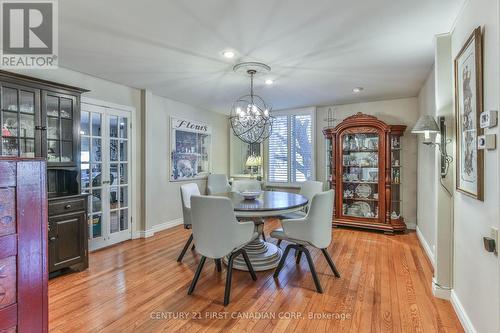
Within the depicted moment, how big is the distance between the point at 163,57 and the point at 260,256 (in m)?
2.55

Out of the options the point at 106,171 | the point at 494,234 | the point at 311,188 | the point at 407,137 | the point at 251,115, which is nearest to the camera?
the point at 494,234

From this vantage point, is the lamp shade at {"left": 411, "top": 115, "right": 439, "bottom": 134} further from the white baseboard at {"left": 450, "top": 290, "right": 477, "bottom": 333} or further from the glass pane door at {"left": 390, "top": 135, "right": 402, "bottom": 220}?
the glass pane door at {"left": 390, "top": 135, "right": 402, "bottom": 220}

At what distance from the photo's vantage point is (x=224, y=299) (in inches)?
95.8

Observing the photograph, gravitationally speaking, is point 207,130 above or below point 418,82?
below

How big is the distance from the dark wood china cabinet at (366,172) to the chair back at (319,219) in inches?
95.7

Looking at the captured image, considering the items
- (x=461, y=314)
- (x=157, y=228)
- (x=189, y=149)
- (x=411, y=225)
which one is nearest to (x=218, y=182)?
(x=189, y=149)

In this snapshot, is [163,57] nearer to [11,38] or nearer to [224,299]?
[11,38]

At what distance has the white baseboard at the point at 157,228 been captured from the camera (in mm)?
4473

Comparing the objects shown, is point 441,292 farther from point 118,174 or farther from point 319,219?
point 118,174

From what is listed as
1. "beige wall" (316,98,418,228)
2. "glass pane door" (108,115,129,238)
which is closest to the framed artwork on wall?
"glass pane door" (108,115,129,238)

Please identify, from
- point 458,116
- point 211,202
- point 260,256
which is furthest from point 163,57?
point 458,116

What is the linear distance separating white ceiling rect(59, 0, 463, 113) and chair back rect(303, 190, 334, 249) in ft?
4.98

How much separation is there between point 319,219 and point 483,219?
1280 millimetres

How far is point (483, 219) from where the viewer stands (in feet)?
5.62
